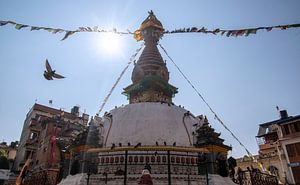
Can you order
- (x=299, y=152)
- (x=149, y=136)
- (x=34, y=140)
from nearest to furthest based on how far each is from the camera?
(x=149, y=136)
(x=299, y=152)
(x=34, y=140)

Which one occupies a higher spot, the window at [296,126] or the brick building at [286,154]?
the window at [296,126]

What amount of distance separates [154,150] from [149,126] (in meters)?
3.55

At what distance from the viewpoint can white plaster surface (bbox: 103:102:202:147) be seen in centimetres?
1695

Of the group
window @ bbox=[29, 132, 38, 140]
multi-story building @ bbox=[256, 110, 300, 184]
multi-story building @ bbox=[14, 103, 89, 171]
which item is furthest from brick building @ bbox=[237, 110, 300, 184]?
window @ bbox=[29, 132, 38, 140]

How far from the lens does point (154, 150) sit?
14133mm

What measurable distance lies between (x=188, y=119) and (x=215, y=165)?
4922 mm

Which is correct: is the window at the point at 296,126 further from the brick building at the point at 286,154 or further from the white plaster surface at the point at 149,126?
the white plaster surface at the point at 149,126

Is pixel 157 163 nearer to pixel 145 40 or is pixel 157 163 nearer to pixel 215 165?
pixel 215 165

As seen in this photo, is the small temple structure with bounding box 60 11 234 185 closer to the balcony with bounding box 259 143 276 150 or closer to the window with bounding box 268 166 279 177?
the window with bounding box 268 166 279 177

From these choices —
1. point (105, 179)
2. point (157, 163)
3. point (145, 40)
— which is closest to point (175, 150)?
point (157, 163)

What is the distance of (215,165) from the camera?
15492 mm

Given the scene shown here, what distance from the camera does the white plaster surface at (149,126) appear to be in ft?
55.6

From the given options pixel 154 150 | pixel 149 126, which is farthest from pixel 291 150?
pixel 154 150

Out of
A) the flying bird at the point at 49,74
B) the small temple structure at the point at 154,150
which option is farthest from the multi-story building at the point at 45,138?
the flying bird at the point at 49,74
